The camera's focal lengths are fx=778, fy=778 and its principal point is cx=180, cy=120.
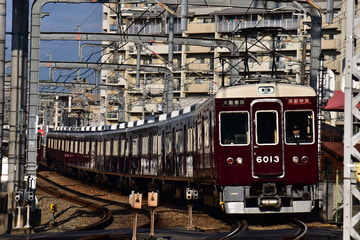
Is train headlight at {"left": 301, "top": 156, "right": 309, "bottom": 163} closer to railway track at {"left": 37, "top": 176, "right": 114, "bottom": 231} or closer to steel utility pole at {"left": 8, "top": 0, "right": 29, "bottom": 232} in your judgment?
railway track at {"left": 37, "top": 176, "right": 114, "bottom": 231}

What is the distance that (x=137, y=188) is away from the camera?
28.5 m

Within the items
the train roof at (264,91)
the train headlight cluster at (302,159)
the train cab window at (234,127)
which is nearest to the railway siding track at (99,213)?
the train cab window at (234,127)

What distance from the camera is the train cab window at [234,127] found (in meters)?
15.1

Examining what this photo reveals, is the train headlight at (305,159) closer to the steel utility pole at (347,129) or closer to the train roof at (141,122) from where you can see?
the train roof at (141,122)

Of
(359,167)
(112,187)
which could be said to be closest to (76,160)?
(112,187)

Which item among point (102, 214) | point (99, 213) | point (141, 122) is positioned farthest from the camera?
point (141, 122)

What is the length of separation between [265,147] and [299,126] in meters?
0.81

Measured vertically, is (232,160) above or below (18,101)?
below

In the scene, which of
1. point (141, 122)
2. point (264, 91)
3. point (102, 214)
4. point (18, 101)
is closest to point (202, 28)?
point (141, 122)

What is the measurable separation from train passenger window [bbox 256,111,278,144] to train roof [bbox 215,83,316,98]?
15.4 inches

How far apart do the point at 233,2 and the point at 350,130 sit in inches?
461

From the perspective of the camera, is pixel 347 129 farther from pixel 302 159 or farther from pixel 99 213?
pixel 99 213

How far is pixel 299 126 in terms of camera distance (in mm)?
15227

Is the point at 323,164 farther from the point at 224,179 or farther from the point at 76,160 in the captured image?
the point at 76,160
